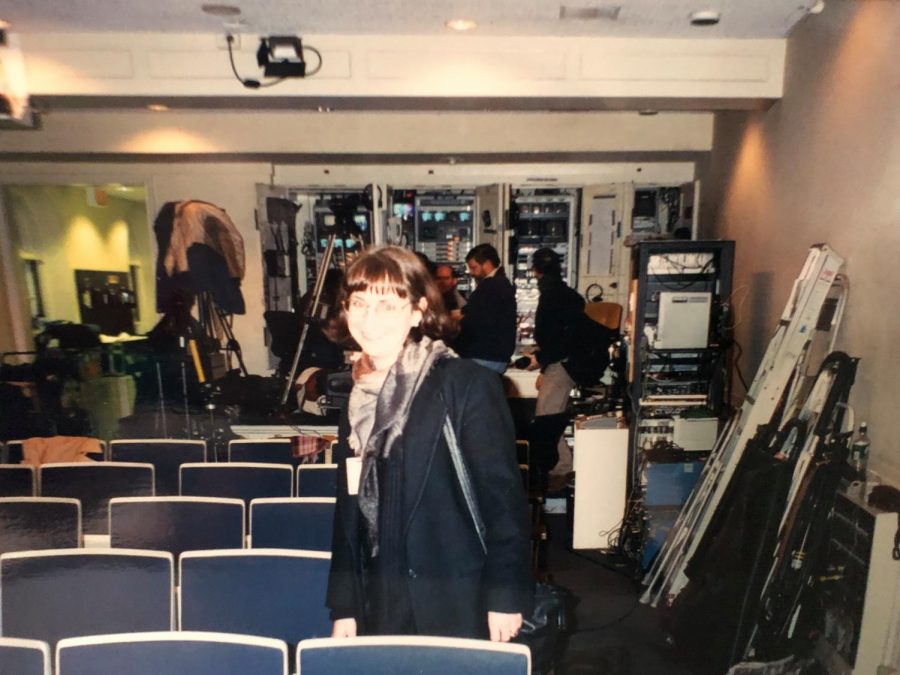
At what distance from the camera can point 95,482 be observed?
2.25 m

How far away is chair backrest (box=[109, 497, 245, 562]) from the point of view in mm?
1838

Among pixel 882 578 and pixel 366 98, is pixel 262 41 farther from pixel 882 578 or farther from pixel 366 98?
pixel 882 578

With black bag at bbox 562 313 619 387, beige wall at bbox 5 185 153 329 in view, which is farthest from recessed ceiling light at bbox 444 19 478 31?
beige wall at bbox 5 185 153 329

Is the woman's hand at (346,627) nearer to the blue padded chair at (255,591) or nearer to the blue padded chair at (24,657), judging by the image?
the blue padded chair at (255,591)

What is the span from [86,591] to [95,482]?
3.14 ft

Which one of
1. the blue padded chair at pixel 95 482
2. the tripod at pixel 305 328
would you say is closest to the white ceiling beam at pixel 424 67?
the tripod at pixel 305 328

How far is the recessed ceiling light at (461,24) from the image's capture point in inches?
99.7

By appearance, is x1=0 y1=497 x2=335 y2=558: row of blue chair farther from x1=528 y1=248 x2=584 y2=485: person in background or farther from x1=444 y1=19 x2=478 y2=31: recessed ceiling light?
x1=444 y1=19 x2=478 y2=31: recessed ceiling light

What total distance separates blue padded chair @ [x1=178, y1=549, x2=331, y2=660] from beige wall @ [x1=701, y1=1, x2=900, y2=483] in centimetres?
204

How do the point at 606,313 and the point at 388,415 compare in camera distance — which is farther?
the point at 606,313

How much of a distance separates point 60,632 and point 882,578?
2662mm

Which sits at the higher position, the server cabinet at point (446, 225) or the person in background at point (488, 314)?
the server cabinet at point (446, 225)

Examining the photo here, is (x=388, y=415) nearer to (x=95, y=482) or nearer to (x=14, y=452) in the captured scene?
(x=95, y=482)

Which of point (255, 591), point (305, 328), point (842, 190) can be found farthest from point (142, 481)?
point (842, 190)
